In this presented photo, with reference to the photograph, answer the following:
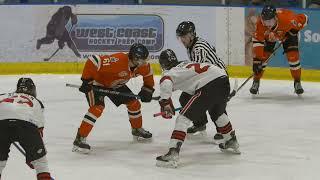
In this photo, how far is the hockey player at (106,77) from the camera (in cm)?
512

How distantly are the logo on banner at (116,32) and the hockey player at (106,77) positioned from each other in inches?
140

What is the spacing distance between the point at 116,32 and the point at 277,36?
2290 mm

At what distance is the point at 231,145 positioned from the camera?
201 inches

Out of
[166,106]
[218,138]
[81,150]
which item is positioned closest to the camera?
[166,106]

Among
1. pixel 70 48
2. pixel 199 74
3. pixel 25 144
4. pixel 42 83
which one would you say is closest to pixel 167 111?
pixel 199 74

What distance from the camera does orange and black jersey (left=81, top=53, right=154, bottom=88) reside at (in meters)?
5.14

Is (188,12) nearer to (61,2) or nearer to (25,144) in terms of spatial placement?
(61,2)

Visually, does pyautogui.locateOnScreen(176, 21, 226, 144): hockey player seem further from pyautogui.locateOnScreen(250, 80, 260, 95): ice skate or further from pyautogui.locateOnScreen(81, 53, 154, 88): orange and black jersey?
pyautogui.locateOnScreen(250, 80, 260, 95): ice skate

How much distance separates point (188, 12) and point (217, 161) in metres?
4.08

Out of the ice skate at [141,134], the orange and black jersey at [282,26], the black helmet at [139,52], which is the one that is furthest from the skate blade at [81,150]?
the orange and black jersey at [282,26]

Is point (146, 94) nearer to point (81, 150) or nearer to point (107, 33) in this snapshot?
point (81, 150)

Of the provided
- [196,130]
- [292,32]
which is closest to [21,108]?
[196,130]

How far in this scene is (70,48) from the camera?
29.7 feet

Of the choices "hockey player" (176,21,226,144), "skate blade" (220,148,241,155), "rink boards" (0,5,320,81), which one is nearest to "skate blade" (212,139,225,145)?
"skate blade" (220,148,241,155)
